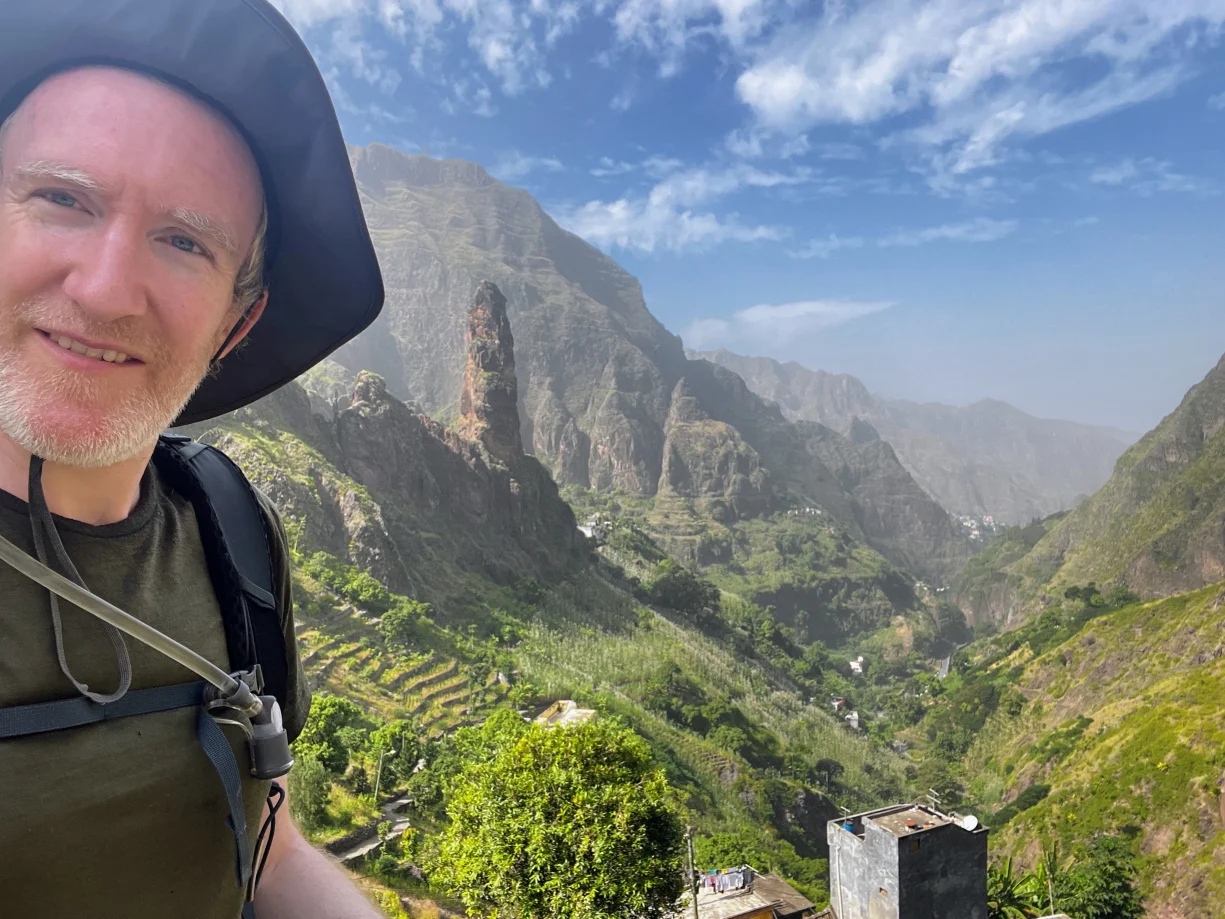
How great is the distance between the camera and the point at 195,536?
5.00ft

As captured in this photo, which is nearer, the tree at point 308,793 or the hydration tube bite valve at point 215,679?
the hydration tube bite valve at point 215,679

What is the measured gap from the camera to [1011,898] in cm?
2667

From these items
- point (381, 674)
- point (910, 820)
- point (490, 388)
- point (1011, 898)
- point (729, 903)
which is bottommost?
point (1011, 898)

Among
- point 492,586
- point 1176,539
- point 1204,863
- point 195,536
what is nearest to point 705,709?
point 492,586

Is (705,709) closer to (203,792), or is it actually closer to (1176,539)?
(203,792)

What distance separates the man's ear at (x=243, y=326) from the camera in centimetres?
161

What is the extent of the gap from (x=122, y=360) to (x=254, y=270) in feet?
1.39

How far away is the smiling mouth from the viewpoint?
1.19 m

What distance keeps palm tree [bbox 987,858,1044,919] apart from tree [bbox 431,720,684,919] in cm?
1735

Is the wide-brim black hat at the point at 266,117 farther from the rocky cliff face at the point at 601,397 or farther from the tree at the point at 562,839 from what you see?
the rocky cliff face at the point at 601,397

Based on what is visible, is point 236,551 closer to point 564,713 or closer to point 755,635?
point 564,713

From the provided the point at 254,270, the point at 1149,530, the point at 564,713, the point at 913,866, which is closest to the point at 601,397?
the point at 1149,530

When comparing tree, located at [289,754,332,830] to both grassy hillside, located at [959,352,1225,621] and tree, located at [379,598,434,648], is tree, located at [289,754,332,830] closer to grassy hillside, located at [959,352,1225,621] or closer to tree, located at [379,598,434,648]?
tree, located at [379,598,434,648]

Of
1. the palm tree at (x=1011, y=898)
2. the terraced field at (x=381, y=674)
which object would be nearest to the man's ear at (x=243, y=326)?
the palm tree at (x=1011, y=898)
